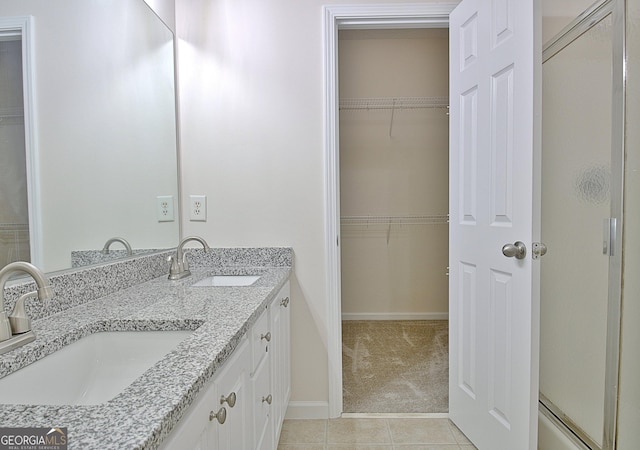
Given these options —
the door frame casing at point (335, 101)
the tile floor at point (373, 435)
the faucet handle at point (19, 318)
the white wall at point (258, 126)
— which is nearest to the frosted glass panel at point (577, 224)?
the tile floor at point (373, 435)

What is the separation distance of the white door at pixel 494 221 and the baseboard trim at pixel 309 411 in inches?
25.5

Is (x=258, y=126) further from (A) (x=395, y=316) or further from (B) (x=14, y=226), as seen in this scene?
(A) (x=395, y=316)

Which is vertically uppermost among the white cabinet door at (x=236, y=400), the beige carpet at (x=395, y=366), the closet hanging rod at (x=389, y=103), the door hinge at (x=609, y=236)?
the closet hanging rod at (x=389, y=103)

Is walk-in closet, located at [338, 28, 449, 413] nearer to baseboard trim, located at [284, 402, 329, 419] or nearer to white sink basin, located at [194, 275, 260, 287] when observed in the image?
baseboard trim, located at [284, 402, 329, 419]

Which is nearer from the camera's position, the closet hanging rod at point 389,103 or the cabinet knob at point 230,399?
the cabinet knob at point 230,399

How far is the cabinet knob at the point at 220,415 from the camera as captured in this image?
742 mm

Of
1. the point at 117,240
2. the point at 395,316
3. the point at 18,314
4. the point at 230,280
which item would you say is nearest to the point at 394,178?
the point at 395,316

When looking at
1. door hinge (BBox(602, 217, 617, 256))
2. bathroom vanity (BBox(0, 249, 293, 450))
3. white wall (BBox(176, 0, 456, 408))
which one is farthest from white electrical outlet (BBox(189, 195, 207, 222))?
door hinge (BBox(602, 217, 617, 256))

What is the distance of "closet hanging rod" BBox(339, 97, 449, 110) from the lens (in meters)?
3.56

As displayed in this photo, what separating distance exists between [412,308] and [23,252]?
10.7ft

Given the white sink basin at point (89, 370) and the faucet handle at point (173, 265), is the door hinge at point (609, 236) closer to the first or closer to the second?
the white sink basin at point (89, 370)

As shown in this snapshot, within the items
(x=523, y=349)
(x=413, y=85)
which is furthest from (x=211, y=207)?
(x=413, y=85)

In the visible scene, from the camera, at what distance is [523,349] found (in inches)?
53.5

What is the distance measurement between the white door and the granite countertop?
2.94 ft
